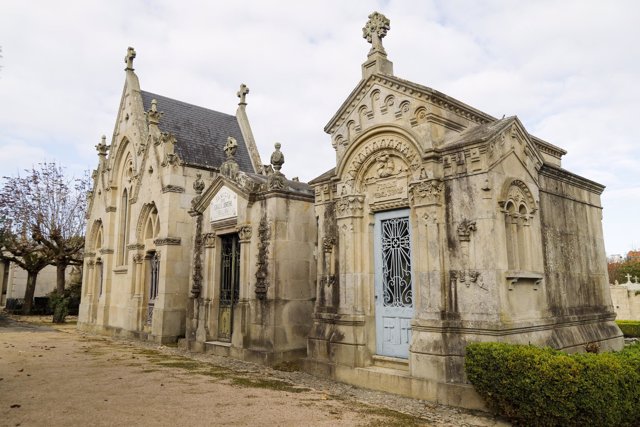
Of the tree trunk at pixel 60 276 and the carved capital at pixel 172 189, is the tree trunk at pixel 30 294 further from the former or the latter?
the carved capital at pixel 172 189

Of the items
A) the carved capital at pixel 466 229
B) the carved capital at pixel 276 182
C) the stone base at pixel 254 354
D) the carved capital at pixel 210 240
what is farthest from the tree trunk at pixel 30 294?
the carved capital at pixel 466 229

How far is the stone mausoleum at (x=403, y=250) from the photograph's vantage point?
288 inches

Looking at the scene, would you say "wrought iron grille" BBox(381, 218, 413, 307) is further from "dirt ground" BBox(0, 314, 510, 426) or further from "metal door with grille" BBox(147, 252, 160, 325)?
"metal door with grille" BBox(147, 252, 160, 325)

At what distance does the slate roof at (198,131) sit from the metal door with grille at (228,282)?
17.6 ft

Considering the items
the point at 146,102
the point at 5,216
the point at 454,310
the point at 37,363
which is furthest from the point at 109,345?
the point at 5,216

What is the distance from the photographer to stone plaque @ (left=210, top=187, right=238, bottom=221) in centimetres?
1210

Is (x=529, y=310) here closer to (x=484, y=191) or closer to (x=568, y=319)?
(x=568, y=319)

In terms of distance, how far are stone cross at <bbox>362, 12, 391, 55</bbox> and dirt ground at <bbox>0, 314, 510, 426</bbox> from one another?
6625mm

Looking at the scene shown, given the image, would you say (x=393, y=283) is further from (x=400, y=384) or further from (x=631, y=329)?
(x=631, y=329)

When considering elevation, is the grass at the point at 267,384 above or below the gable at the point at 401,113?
below

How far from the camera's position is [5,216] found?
26.9 metres

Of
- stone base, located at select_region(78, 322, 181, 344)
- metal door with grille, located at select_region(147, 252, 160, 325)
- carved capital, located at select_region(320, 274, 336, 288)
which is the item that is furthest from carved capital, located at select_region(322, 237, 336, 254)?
metal door with grille, located at select_region(147, 252, 160, 325)

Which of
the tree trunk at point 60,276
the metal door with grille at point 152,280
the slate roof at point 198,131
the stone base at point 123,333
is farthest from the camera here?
the tree trunk at point 60,276

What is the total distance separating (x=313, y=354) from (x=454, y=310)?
11.1 ft
